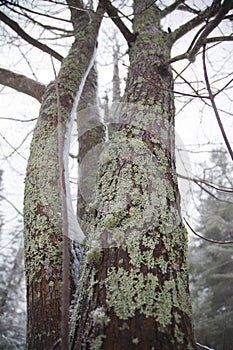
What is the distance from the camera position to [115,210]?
0.89 m

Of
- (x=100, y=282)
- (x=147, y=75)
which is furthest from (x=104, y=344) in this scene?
(x=147, y=75)

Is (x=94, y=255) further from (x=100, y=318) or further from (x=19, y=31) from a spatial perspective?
(x=19, y=31)

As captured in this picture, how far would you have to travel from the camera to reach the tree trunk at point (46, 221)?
88 centimetres

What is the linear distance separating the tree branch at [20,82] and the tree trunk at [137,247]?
3.23ft

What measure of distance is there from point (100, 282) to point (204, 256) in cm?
899

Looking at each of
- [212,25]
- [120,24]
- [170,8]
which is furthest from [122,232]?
[170,8]

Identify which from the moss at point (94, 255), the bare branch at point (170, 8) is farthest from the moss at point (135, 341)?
the bare branch at point (170, 8)

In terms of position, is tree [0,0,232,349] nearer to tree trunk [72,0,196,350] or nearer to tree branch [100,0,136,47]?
tree trunk [72,0,196,350]

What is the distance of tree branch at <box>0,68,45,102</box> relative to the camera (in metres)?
1.94

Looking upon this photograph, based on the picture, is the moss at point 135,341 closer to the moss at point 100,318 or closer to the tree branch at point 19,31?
the moss at point 100,318

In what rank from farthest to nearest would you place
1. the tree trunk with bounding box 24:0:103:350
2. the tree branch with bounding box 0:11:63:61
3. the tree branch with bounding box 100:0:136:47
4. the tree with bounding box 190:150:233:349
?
the tree with bounding box 190:150:233:349, the tree branch with bounding box 0:11:63:61, the tree branch with bounding box 100:0:136:47, the tree trunk with bounding box 24:0:103:350

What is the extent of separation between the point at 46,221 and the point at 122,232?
39cm

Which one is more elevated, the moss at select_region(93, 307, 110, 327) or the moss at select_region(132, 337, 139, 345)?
the moss at select_region(93, 307, 110, 327)

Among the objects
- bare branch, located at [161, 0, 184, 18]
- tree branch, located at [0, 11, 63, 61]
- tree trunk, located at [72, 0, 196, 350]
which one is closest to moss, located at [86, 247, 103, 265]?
tree trunk, located at [72, 0, 196, 350]
